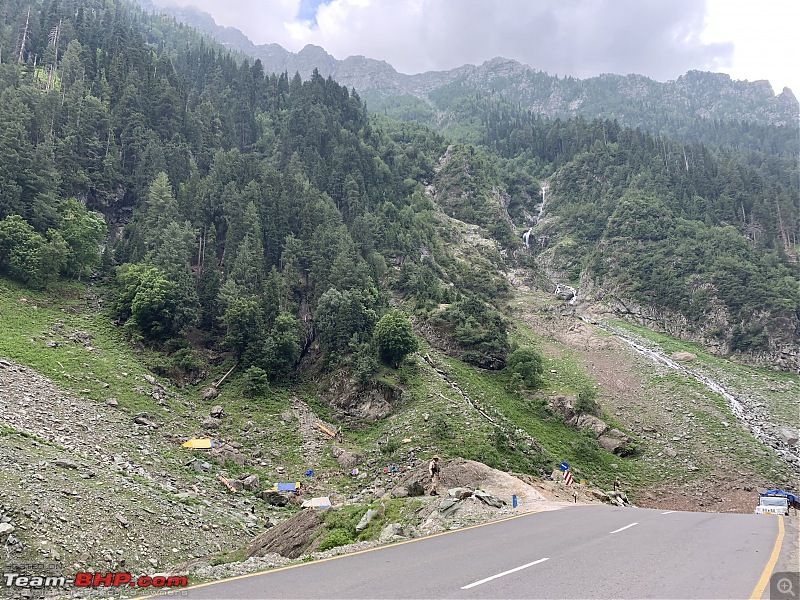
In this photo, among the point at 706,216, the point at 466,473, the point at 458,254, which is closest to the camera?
the point at 466,473

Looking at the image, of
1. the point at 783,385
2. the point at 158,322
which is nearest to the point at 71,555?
the point at 158,322

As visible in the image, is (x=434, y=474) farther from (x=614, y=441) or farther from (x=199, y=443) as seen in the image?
(x=614, y=441)

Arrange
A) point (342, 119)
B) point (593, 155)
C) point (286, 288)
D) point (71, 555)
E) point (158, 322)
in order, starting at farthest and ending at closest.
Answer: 1. point (593, 155)
2. point (342, 119)
3. point (286, 288)
4. point (158, 322)
5. point (71, 555)

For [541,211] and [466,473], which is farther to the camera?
[541,211]

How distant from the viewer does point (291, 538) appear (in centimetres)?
1991

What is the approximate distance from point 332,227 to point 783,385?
2584 inches

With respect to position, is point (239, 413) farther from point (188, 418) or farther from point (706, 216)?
point (706, 216)

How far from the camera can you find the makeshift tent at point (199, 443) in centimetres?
3469

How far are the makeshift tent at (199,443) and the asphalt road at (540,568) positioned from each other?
80.5 ft

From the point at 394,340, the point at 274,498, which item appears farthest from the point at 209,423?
the point at 394,340

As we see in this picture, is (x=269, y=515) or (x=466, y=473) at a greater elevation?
(x=466, y=473)

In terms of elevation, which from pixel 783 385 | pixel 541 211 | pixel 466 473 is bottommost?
pixel 466 473

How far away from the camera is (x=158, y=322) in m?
49.5

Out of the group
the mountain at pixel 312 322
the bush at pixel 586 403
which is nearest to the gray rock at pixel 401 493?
the mountain at pixel 312 322
